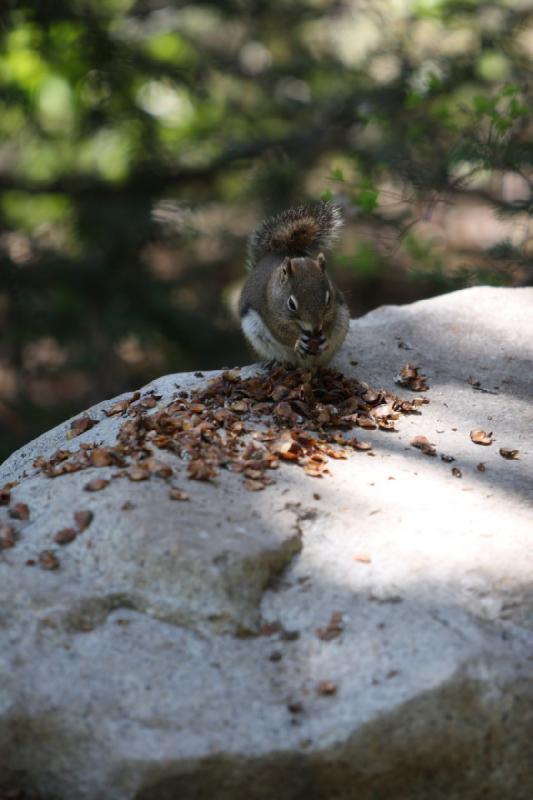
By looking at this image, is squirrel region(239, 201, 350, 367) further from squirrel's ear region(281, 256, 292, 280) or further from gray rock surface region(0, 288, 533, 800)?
gray rock surface region(0, 288, 533, 800)

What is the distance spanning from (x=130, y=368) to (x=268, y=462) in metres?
5.03

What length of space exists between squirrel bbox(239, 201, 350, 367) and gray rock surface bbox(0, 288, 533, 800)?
898 millimetres

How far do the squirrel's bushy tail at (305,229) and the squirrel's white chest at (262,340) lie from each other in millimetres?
355

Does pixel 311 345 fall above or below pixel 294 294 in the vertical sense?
below

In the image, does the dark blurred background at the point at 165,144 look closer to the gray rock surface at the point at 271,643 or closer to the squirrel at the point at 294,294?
the squirrel at the point at 294,294

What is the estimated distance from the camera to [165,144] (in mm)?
7672

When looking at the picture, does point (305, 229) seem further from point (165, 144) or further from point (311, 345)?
point (165, 144)

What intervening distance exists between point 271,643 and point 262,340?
1791mm

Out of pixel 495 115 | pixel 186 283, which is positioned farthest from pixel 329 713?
pixel 186 283

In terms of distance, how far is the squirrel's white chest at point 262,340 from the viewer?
3.68m

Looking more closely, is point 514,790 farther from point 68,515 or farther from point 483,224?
point 483,224

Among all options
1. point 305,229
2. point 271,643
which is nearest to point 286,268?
point 305,229

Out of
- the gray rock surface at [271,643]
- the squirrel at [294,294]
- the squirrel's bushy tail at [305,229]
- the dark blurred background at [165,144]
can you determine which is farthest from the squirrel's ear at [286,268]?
the dark blurred background at [165,144]

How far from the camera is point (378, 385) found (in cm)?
343
